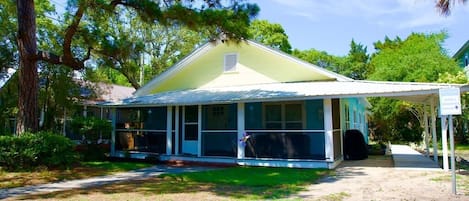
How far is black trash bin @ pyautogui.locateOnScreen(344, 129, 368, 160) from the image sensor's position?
1606cm

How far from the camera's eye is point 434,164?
1380cm

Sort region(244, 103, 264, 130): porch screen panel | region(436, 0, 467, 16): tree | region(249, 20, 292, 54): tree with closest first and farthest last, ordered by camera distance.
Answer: region(436, 0, 467, 16): tree, region(244, 103, 264, 130): porch screen panel, region(249, 20, 292, 54): tree

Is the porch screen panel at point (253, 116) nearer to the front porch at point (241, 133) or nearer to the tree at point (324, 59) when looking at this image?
the front porch at point (241, 133)

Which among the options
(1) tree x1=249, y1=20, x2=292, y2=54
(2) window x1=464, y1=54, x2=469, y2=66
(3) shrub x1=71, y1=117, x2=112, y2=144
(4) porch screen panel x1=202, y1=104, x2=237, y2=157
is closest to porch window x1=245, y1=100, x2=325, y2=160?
(4) porch screen panel x1=202, y1=104, x2=237, y2=157

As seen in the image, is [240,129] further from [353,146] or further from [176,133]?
[353,146]

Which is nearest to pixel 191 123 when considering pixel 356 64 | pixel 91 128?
pixel 91 128

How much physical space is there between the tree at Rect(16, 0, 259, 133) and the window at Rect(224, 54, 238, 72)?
486 centimetres

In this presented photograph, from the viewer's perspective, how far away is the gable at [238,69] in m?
17.1

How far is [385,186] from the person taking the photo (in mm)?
9445

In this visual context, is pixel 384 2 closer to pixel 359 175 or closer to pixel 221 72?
pixel 359 175

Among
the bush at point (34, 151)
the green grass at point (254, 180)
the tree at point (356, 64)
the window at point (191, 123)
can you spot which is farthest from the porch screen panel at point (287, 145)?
the tree at point (356, 64)

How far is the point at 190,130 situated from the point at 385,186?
30.1ft

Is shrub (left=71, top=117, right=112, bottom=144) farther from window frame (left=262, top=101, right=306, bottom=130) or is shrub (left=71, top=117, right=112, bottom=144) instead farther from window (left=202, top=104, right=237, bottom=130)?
window frame (left=262, top=101, right=306, bottom=130)

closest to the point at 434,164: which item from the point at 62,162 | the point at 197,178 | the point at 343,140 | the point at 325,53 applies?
the point at 343,140
